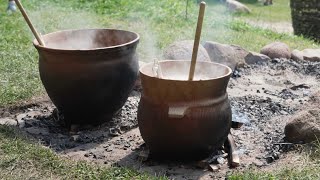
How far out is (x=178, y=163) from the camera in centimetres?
375

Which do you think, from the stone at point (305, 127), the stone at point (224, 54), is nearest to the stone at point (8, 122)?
the stone at point (305, 127)

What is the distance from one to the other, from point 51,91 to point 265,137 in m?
1.87

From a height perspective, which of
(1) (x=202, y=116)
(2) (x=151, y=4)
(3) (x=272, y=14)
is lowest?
(3) (x=272, y=14)

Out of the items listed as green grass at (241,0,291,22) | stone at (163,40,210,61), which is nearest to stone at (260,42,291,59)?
stone at (163,40,210,61)

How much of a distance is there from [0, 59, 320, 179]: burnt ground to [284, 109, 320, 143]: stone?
0.09m

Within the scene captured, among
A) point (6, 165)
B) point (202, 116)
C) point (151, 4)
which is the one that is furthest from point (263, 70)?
point (151, 4)

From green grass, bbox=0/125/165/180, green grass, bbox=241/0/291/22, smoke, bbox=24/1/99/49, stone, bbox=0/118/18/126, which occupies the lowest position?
green grass, bbox=241/0/291/22

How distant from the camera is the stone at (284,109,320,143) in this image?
371 centimetres

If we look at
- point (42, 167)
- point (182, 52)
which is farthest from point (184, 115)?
point (182, 52)

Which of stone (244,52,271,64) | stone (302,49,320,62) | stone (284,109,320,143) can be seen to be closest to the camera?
stone (284,109,320,143)

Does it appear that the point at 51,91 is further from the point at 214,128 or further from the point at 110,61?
the point at 214,128

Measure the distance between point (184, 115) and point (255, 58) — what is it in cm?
340

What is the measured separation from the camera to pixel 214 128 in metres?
3.57

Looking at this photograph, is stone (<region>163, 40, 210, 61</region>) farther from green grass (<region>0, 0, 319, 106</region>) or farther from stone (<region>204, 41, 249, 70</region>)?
green grass (<region>0, 0, 319, 106</region>)
